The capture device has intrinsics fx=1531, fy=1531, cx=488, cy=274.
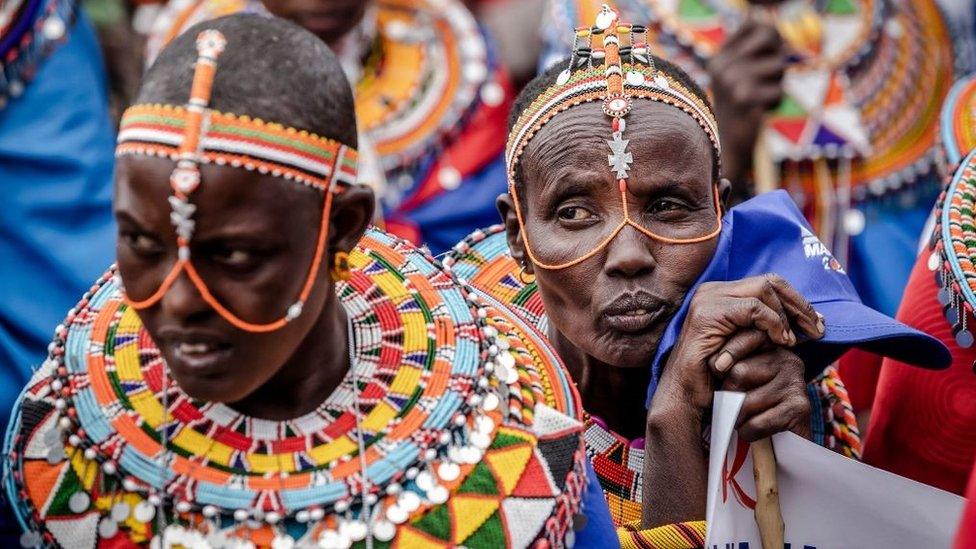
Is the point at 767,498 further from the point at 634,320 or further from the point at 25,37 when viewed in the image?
the point at 25,37

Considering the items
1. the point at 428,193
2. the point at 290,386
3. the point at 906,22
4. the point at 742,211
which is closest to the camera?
the point at 290,386

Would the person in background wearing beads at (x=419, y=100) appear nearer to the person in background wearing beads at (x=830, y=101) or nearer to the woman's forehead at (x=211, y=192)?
the person in background wearing beads at (x=830, y=101)

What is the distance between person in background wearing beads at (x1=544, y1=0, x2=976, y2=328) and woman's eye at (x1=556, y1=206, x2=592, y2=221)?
1794 mm

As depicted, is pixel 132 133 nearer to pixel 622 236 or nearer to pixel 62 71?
pixel 622 236

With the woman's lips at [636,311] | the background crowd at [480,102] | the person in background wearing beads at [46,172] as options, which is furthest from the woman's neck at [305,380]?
the background crowd at [480,102]

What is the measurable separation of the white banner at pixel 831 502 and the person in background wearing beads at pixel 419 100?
6.76 ft

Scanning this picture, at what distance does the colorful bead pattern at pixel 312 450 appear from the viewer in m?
2.43

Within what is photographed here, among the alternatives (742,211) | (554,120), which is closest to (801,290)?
(742,211)

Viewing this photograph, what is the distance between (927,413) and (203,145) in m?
1.80

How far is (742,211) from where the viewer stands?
321cm

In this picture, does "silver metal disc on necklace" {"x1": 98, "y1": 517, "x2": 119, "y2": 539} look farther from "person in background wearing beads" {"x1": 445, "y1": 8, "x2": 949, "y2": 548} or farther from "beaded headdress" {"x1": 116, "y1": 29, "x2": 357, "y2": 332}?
"person in background wearing beads" {"x1": 445, "y1": 8, "x2": 949, "y2": 548}

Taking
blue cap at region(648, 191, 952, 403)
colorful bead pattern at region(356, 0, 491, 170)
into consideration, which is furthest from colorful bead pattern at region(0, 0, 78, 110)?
blue cap at region(648, 191, 952, 403)

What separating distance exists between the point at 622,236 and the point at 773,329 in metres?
0.37

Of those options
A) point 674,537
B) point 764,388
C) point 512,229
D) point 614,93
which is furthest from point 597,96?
point 674,537
